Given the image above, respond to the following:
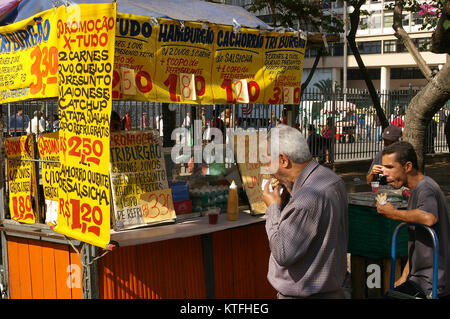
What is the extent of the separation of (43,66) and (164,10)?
1395 mm

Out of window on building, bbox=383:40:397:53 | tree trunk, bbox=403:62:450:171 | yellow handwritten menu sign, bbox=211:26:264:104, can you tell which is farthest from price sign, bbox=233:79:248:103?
window on building, bbox=383:40:397:53

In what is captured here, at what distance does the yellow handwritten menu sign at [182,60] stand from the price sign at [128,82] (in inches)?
12.0

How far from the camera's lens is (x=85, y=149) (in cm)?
436

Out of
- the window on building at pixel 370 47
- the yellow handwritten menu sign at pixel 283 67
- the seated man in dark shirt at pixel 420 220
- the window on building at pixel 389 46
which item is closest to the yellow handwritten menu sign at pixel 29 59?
the yellow handwritten menu sign at pixel 283 67

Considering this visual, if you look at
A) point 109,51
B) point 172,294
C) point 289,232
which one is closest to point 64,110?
point 109,51

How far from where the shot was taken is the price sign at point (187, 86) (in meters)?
5.36

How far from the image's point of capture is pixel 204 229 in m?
5.18

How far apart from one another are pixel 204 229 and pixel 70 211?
1.25 metres

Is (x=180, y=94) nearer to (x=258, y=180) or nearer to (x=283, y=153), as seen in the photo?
(x=258, y=180)

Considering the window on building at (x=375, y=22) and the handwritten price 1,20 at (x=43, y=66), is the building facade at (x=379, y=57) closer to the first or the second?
the window on building at (x=375, y=22)

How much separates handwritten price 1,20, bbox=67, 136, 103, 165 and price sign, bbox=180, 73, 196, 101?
127 cm

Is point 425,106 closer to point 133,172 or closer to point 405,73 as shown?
point 133,172

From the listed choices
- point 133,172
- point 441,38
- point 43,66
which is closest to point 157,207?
point 133,172
